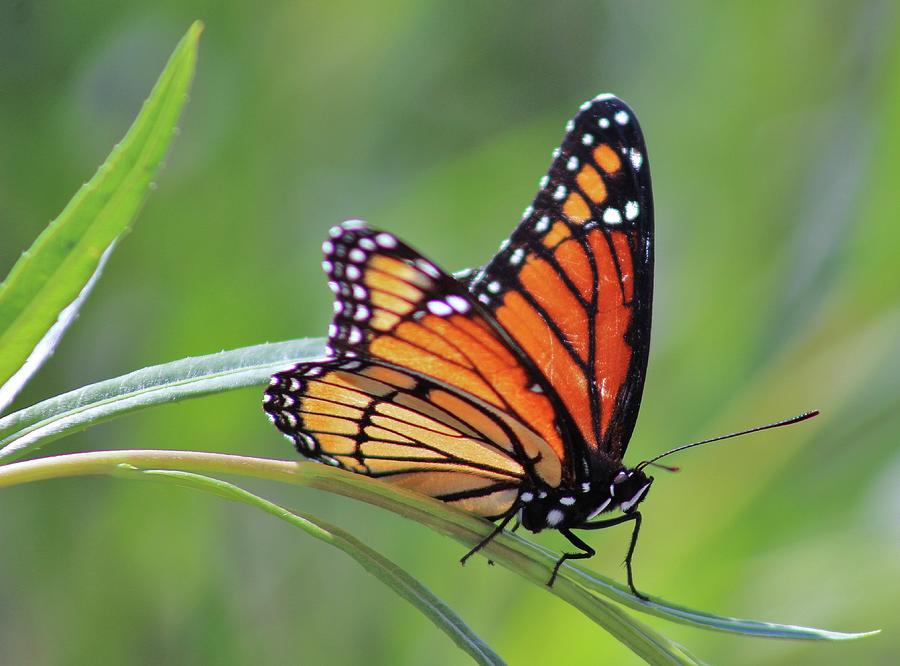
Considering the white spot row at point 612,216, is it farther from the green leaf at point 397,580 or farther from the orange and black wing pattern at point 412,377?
the green leaf at point 397,580

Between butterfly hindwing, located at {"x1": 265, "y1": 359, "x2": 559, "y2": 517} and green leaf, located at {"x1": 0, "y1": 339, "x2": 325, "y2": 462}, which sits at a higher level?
butterfly hindwing, located at {"x1": 265, "y1": 359, "x2": 559, "y2": 517}

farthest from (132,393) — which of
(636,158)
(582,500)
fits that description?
(636,158)

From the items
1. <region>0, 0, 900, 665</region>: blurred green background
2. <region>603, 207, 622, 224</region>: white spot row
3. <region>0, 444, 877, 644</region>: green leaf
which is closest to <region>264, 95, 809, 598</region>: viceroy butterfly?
<region>603, 207, 622, 224</region>: white spot row

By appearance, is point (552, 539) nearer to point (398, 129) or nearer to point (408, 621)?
point (408, 621)

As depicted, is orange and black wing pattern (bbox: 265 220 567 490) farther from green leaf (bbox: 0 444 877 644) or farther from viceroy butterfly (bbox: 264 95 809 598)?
green leaf (bbox: 0 444 877 644)

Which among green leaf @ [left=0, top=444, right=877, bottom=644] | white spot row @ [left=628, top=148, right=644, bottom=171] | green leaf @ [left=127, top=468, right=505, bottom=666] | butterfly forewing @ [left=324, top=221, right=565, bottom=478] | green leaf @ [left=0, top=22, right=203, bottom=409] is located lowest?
green leaf @ [left=127, top=468, right=505, bottom=666]

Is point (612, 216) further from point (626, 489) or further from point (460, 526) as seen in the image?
point (460, 526)
